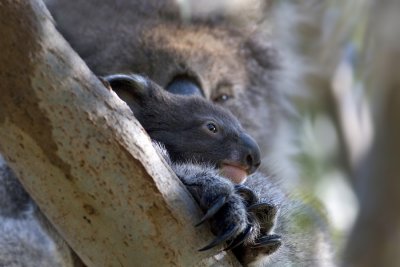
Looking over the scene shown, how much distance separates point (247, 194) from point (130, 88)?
0.79 meters

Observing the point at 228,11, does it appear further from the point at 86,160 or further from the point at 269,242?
the point at 86,160

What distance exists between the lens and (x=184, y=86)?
4633mm

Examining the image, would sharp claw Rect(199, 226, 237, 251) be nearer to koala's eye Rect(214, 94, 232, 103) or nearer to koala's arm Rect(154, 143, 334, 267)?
koala's arm Rect(154, 143, 334, 267)

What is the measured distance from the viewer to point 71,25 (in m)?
4.88

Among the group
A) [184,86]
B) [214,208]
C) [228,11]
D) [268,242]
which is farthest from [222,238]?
[228,11]

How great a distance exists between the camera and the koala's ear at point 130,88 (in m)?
3.00

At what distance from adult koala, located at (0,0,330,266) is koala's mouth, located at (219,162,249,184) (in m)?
1.52

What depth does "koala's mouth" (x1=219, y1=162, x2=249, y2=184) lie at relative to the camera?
291 centimetres

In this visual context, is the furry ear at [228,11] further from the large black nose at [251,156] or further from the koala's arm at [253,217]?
the koala's arm at [253,217]

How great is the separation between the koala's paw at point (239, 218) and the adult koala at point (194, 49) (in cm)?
207

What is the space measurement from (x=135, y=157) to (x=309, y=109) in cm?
419

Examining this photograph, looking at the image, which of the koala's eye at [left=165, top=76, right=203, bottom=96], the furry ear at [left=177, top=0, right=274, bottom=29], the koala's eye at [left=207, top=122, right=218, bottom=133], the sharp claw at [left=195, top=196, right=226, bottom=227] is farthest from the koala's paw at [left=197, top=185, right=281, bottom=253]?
the furry ear at [left=177, top=0, right=274, bottom=29]

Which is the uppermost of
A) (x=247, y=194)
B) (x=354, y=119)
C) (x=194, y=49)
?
(x=354, y=119)

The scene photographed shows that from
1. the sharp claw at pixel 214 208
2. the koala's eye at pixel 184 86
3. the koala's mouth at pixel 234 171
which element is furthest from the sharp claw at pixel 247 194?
the koala's eye at pixel 184 86
